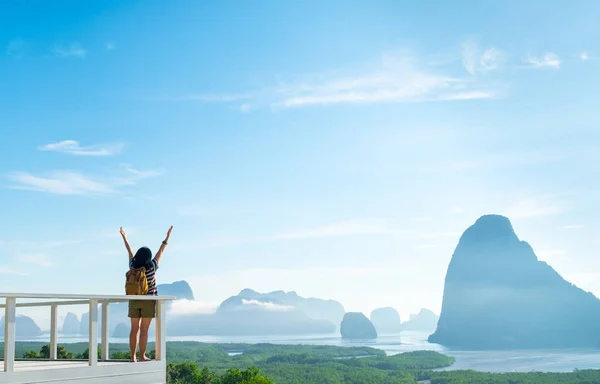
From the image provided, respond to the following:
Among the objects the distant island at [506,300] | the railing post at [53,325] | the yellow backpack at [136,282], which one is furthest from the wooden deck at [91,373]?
the distant island at [506,300]

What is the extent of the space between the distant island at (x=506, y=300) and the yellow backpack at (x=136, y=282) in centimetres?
15394

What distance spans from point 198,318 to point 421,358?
88942mm

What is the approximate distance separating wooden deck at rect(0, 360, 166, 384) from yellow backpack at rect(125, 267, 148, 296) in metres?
0.67

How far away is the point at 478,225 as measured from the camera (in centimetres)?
15862

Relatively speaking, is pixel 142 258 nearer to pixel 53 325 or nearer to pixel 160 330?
pixel 160 330

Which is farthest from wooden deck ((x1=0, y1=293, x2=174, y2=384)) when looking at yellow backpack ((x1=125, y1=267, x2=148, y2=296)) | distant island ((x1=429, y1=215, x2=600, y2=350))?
distant island ((x1=429, y1=215, x2=600, y2=350))

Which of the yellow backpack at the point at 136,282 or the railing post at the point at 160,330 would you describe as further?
the yellow backpack at the point at 136,282

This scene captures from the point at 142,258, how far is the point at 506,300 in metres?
164

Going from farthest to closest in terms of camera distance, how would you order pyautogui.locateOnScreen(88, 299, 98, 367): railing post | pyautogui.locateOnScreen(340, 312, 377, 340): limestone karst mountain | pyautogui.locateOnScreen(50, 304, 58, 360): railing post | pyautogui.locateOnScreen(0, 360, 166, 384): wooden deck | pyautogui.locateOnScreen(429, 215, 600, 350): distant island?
pyautogui.locateOnScreen(340, 312, 377, 340): limestone karst mountain → pyautogui.locateOnScreen(429, 215, 600, 350): distant island → pyautogui.locateOnScreen(50, 304, 58, 360): railing post → pyautogui.locateOnScreen(88, 299, 98, 367): railing post → pyautogui.locateOnScreen(0, 360, 166, 384): wooden deck

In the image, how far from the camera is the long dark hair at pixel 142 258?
6.80 metres

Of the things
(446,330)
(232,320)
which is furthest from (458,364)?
(232,320)

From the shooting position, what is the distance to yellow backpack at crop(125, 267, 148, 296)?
6.70 metres

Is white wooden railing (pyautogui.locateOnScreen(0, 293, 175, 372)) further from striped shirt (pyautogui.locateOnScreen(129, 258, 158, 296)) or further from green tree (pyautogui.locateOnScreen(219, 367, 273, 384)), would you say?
green tree (pyautogui.locateOnScreen(219, 367, 273, 384))

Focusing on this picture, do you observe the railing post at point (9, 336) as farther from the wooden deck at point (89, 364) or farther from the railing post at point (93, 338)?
the railing post at point (93, 338)
